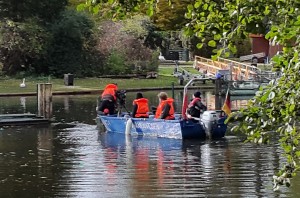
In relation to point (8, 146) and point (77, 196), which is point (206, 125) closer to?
point (8, 146)

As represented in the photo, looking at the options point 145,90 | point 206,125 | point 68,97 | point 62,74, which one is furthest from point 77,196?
point 62,74

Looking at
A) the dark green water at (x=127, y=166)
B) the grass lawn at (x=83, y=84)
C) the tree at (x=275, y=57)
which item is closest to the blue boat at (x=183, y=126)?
the dark green water at (x=127, y=166)

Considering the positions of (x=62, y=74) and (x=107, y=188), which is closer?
(x=107, y=188)

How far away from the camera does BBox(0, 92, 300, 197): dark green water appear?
584 inches

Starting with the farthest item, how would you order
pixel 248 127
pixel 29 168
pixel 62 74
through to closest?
pixel 62 74
pixel 29 168
pixel 248 127

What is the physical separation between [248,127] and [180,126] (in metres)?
17.3

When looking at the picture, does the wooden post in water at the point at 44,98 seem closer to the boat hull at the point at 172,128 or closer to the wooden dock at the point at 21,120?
the wooden dock at the point at 21,120

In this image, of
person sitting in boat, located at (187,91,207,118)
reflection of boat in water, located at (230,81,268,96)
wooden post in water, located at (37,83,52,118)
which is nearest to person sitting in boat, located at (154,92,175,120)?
person sitting in boat, located at (187,91,207,118)

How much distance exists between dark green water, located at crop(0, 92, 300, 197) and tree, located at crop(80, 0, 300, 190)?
26.3ft

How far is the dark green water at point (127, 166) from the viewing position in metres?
14.8

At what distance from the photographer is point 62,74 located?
56.0 metres

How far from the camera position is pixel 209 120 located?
915 inches

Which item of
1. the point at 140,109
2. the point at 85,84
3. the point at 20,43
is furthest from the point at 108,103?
the point at 20,43

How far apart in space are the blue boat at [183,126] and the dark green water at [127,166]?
13.8 inches
